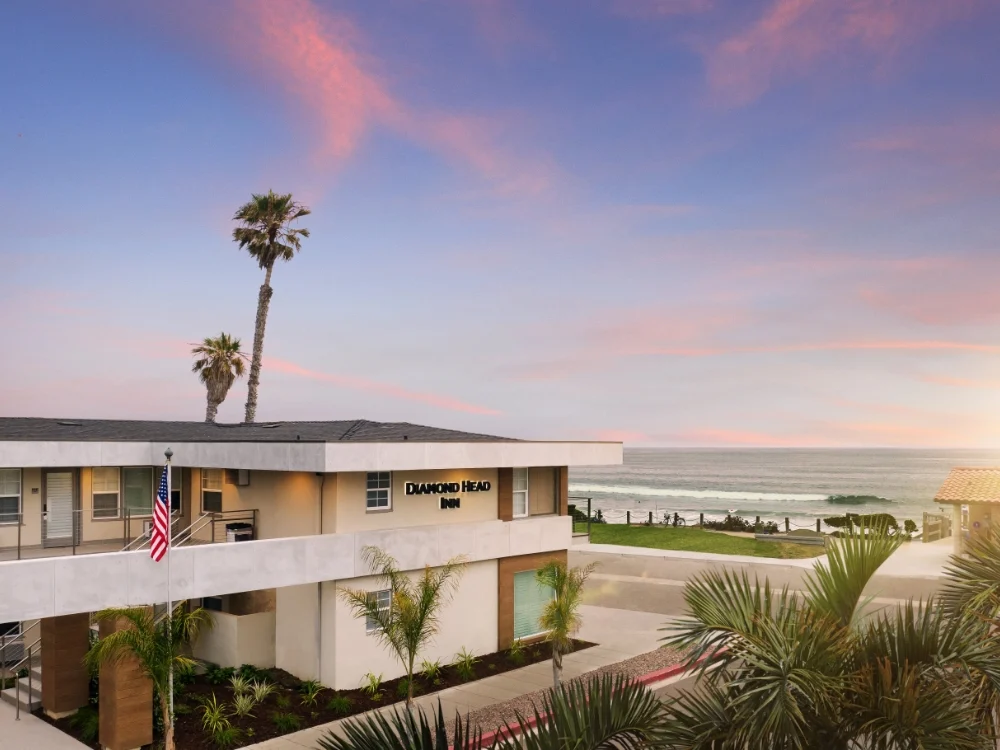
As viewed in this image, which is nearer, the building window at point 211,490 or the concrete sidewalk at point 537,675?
the concrete sidewalk at point 537,675

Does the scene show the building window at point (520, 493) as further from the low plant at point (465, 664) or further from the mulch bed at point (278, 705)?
the mulch bed at point (278, 705)

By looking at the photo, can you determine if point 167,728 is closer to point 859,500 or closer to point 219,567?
point 219,567

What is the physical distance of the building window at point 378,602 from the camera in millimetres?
21500

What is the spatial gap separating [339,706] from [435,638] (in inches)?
167

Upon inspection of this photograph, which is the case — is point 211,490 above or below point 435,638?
above

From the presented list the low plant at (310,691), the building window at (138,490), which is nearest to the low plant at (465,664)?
the low plant at (310,691)

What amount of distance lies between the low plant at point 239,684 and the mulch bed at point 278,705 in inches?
7.1

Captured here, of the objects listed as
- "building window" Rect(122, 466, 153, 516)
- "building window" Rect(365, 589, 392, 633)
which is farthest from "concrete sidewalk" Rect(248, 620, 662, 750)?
"building window" Rect(122, 466, 153, 516)

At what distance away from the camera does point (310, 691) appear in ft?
66.6

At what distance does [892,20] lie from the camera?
26.4 metres

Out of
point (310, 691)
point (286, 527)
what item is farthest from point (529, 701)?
point (286, 527)

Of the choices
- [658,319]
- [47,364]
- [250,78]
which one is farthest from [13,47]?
[658,319]

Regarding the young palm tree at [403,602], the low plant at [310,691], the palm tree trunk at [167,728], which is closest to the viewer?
the palm tree trunk at [167,728]

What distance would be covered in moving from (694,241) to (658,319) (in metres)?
17.2
